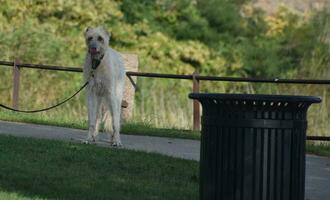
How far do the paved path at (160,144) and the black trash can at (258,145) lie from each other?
3.28 meters

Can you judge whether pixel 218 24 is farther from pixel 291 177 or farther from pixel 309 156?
pixel 291 177

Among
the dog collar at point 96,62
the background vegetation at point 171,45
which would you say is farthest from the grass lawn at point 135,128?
the dog collar at point 96,62

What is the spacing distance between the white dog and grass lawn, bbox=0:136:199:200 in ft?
2.93

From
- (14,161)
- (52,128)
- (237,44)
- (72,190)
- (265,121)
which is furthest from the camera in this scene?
(237,44)

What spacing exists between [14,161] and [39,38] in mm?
12769

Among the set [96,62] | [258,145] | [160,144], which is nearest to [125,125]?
[160,144]

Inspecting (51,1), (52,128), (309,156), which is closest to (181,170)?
(309,156)

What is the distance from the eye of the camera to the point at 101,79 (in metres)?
13.2

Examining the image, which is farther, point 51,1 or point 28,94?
point 51,1

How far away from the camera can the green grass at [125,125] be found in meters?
15.9

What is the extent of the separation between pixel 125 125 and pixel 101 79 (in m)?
Result: 3.69

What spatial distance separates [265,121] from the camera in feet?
23.9

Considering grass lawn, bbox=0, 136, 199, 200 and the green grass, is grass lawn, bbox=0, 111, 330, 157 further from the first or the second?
grass lawn, bbox=0, 136, 199, 200

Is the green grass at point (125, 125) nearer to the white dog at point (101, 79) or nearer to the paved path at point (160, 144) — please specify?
the paved path at point (160, 144)
